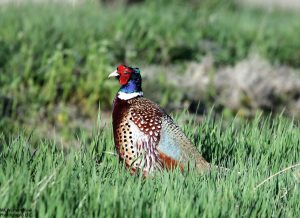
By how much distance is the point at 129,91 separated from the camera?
525 centimetres

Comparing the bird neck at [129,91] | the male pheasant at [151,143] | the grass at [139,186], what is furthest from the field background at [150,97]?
the bird neck at [129,91]

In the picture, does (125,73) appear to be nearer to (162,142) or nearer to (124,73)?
(124,73)

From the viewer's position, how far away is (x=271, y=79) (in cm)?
967

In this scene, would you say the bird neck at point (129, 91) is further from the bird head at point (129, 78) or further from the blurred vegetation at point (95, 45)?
the blurred vegetation at point (95, 45)

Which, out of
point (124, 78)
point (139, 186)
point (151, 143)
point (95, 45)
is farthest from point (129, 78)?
point (95, 45)

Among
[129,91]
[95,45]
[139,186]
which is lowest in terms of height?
[95,45]

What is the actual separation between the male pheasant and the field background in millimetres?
119

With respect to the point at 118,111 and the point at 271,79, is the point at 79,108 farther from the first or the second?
the point at 118,111

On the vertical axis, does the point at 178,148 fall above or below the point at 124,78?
below

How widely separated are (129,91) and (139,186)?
100cm

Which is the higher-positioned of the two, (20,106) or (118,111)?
(118,111)

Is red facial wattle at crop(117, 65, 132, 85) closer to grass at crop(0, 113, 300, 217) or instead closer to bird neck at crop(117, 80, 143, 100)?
bird neck at crop(117, 80, 143, 100)

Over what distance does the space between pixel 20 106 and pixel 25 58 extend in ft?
2.40

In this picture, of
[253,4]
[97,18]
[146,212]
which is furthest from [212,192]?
[253,4]
